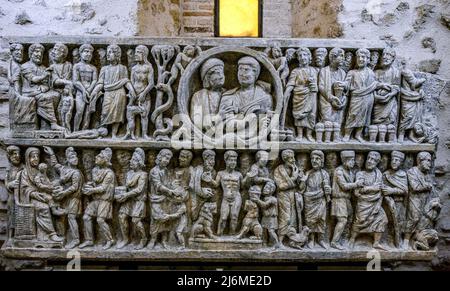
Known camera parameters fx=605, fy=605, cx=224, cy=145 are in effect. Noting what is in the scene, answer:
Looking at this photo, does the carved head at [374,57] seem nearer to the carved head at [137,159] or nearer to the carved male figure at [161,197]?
the carved male figure at [161,197]

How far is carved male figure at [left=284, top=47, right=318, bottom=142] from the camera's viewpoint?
3.79m

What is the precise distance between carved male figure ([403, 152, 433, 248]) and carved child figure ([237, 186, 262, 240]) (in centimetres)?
96

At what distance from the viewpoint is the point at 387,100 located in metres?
3.82

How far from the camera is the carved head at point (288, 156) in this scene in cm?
377

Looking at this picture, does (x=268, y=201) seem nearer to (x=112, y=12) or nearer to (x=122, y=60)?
(x=122, y=60)

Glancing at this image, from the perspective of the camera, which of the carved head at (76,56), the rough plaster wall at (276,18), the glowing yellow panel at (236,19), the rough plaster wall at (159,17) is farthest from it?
the rough plaster wall at (276,18)

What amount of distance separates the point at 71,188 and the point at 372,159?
1889 mm

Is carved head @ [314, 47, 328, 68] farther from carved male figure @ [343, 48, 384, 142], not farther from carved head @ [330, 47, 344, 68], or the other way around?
carved male figure @ [343, 48, 384, 142]

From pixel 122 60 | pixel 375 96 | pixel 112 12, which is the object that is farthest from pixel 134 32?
pixel 375 96

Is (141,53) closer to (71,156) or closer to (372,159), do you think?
(71,156)

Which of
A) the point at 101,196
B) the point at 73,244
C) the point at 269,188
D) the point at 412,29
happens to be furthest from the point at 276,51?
the point at 73,244

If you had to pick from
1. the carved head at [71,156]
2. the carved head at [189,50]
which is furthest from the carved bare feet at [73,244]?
the carved head at [189,50]

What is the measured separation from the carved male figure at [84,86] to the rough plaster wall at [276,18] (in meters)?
2.17

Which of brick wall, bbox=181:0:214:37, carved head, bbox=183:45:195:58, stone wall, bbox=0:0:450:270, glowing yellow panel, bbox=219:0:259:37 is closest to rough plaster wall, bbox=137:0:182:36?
stone wall, bbox=0:0:450:270
